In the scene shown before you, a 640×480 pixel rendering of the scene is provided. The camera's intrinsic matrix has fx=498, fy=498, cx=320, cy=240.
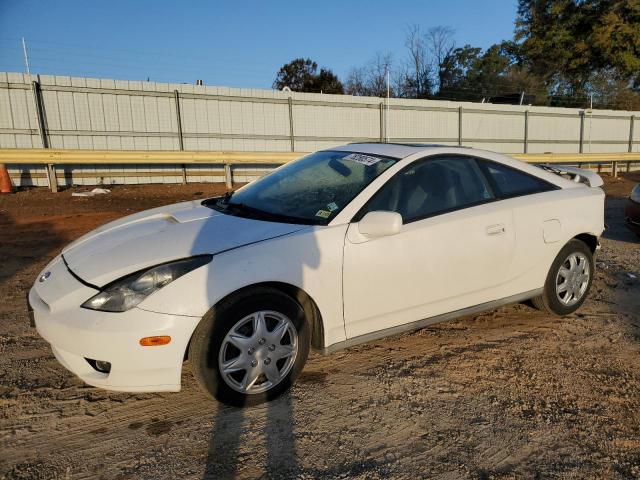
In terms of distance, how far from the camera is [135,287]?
8.78 feet

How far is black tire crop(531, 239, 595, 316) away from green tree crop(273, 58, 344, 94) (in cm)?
3503

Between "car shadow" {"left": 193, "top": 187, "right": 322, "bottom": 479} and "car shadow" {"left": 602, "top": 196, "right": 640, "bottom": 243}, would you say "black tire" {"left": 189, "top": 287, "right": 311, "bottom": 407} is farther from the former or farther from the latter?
"car shadow" {"left": 602, "top": 196, "right": 640, "bottom": 243}

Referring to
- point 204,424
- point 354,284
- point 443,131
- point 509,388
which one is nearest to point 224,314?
point 204,424

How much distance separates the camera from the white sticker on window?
3643 millimetres

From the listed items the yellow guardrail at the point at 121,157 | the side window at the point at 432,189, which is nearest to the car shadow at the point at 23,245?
the yellow guardrail at the point at 121,157

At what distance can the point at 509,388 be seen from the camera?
10.4ft

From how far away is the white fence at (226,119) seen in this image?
12641 mm

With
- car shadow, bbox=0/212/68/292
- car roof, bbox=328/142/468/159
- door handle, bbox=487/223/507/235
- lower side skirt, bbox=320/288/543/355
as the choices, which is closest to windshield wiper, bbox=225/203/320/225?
lower side skirt, bbox=320/288/543/355

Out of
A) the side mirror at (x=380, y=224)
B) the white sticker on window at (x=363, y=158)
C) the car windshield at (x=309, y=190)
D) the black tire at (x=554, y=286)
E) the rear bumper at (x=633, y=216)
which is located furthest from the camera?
the rear bumper at (x=633, y=216)

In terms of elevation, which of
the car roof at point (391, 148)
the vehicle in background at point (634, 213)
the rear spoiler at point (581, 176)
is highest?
the car roof at point (391, 148)

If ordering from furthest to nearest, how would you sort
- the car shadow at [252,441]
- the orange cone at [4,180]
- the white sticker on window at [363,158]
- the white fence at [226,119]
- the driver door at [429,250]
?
the white fence at [226,119] → the orange cone at [4,180] → the white sticker on window at [363,158] → the driver door at [429,250] → the car shadow at [252,441]

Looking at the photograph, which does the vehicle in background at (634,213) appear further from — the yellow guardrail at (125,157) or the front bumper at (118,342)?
the yellow guardrail at (125,157)

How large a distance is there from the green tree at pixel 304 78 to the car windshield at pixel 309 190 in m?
35.1

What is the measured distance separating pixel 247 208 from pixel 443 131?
1671cm
